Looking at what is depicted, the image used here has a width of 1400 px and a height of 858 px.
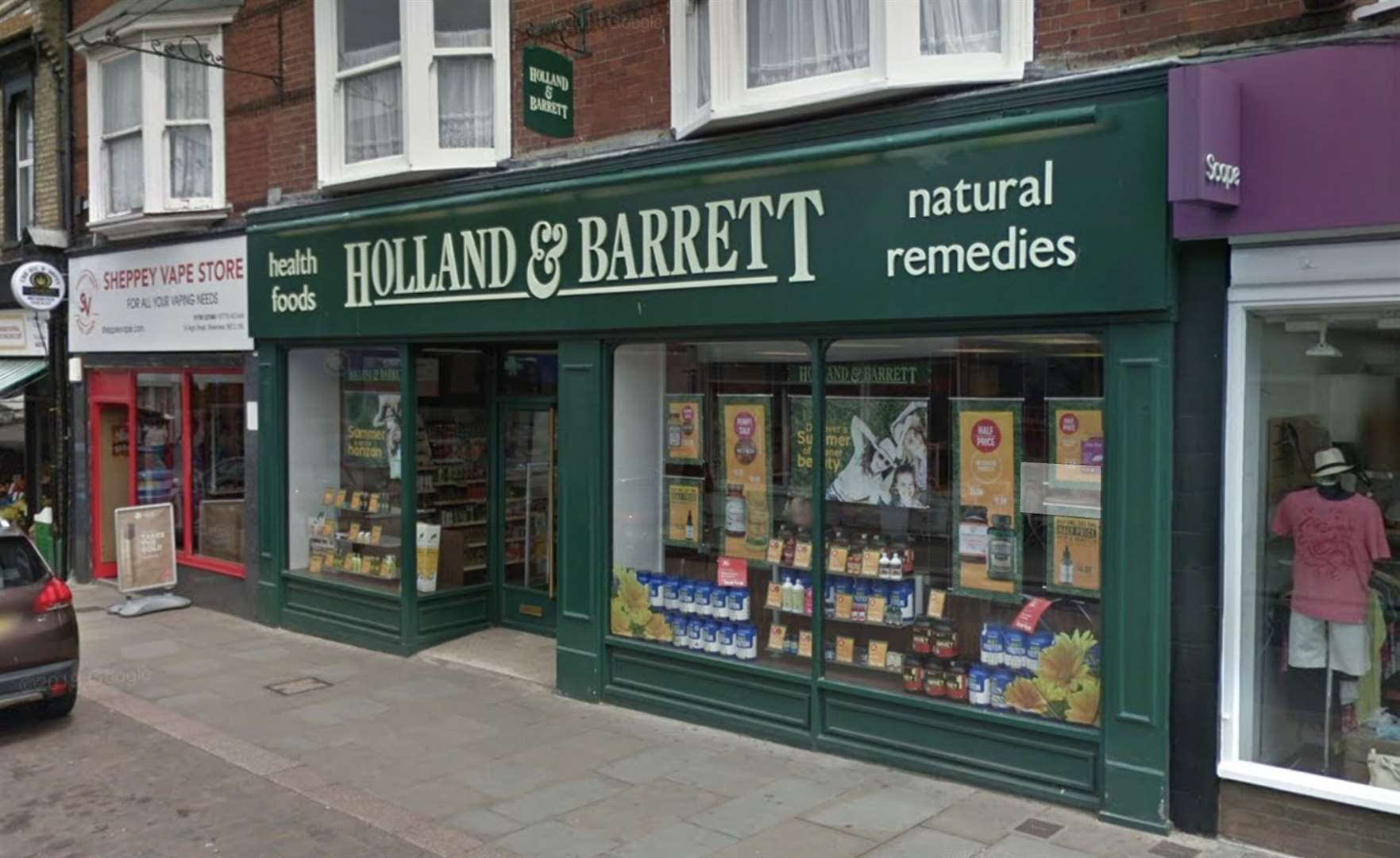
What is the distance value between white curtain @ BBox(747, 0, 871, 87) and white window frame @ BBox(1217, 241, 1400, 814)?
2.76 m

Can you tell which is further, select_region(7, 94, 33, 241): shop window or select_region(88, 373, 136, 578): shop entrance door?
select_region(7, 94, 33, 241): shop window

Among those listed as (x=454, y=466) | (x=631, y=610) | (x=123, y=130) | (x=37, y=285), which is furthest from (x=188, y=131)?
(x=631, y=610)

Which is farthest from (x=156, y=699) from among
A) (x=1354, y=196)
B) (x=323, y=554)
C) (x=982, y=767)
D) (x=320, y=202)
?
(x=1354, y=196)

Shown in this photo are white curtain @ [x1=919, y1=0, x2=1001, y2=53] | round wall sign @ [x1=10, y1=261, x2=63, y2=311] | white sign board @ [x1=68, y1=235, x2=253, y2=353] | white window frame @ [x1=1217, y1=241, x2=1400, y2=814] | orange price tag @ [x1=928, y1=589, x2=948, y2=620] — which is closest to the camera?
white window frame @ [x1=1217, y1=241, x2=1400, y2=814]

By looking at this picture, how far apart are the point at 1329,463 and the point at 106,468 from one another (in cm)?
1308

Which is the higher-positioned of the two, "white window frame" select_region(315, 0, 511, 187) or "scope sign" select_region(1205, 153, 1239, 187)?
"white window frame" select_region(315, 0, 511, 187)

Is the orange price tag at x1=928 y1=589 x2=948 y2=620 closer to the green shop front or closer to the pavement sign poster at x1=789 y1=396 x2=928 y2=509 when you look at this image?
the green shop front

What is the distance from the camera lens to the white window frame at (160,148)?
38.2 feet

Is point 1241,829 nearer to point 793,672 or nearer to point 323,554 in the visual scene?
point 793,672

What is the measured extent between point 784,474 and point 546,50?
3.55m

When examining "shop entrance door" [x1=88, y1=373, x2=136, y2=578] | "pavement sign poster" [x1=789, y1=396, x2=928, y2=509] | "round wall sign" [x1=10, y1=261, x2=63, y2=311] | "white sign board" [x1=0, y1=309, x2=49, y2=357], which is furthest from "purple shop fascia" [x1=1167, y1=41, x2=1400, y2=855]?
"white sign board" [x1=0, y1=309, x2=49, y2=357]

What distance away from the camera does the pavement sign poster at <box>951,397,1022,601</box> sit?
6.58m

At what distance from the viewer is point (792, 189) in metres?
7.02

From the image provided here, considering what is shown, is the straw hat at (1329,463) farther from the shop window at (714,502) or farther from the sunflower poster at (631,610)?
the sunflower poster at (631,610)
